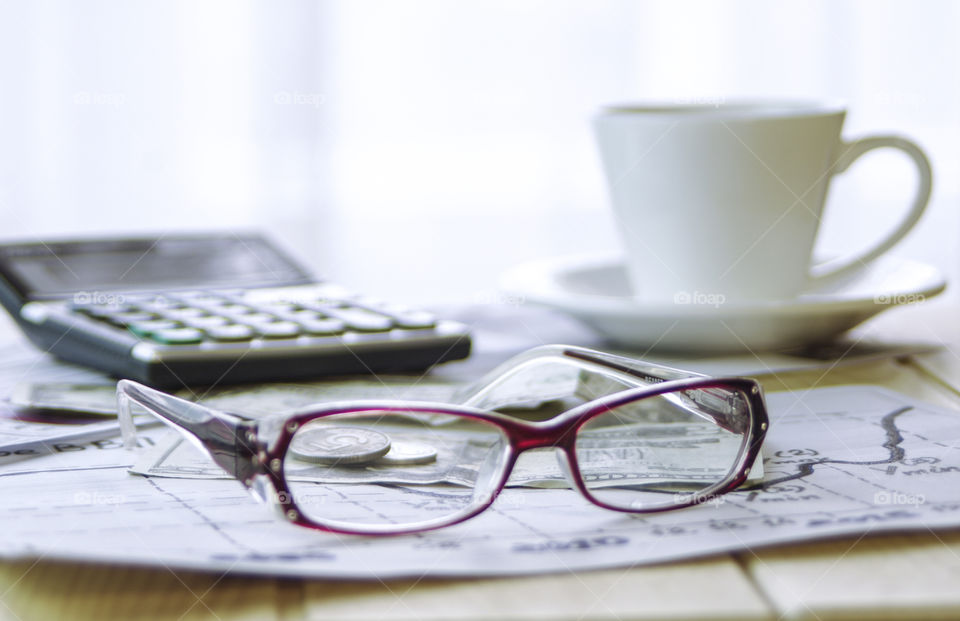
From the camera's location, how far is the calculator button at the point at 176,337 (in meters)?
0.39

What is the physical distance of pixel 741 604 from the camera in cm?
20

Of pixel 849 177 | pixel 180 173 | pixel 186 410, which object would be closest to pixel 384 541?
pixel 186 410

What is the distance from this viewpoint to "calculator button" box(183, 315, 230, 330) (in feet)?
1.36

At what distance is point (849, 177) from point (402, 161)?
589 mm

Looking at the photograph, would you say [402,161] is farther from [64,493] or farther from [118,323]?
[64,493]

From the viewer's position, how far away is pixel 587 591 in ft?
0.68

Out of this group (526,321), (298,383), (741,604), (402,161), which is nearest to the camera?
(741,604)

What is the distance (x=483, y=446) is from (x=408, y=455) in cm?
3
